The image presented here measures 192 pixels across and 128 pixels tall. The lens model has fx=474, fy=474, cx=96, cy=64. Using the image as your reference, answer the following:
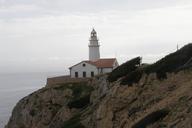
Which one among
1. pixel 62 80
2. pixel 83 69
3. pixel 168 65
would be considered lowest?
pixel 62 80

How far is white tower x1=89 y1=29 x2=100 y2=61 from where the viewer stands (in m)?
76.2

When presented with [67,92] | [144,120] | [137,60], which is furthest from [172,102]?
[67,92]

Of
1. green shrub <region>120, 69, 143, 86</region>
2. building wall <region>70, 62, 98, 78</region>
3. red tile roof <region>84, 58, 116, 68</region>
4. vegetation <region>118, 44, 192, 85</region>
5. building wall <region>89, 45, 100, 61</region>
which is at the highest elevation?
vegetation <region>118, 44, 192, 85</region>

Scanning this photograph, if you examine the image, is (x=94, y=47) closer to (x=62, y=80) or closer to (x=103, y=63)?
(x=103, y=63)

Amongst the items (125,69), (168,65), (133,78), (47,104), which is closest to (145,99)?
(168,65)

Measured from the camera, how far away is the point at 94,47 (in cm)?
7638

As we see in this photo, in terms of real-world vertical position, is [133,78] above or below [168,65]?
below

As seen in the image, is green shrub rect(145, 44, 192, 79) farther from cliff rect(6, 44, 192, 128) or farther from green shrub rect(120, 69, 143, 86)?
green shrub rect(120, 69, 143, 86)

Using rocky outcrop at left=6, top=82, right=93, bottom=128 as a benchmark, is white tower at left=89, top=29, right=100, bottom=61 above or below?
above

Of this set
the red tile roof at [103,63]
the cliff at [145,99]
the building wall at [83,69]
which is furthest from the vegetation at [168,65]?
the building wall at [83,69]

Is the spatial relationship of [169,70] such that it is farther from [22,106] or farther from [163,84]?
[22,106]

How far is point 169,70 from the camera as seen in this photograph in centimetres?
3188

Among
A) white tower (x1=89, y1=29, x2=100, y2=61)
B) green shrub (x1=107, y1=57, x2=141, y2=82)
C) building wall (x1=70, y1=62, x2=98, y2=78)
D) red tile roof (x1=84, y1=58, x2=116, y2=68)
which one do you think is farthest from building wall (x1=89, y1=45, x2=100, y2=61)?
green shrub (x1=107, y1=57, x2=141, y2=82)

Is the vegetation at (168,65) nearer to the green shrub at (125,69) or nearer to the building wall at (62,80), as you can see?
the green shrub at (125,69)
